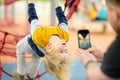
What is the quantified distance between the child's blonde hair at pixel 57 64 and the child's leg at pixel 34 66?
8.6 inches

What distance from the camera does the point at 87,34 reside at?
5.94 ft

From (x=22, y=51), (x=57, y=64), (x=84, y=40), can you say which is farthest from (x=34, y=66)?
(x=84, y=40)

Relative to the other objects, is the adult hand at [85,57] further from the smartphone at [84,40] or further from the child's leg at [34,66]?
the child's leg at [34,66]

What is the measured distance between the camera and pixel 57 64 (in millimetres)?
2506

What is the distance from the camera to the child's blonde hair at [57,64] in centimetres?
249

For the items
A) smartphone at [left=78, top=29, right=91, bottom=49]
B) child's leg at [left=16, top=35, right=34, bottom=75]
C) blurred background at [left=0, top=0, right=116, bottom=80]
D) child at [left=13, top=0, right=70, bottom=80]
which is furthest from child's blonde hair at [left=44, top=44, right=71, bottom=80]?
blurred background at [left=0, top=0, right=116, bottom=80]

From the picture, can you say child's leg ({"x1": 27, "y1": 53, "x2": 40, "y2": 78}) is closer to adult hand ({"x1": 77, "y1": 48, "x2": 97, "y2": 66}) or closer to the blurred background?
the blurred background

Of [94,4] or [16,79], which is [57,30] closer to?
[16,79]

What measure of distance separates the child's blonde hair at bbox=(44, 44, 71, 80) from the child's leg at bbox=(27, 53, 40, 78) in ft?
0.72

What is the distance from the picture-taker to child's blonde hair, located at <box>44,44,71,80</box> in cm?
249

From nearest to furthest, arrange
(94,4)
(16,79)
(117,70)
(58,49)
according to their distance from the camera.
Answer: (117,70) → (58,49) → (16,79) → (94,4)

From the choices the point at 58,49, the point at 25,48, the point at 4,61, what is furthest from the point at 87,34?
the point at 4,61

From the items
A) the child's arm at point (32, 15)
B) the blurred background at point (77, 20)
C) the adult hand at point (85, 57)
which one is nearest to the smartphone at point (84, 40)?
the adult hand at point (85, 57)

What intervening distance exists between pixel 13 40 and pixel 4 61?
22.4 inches
